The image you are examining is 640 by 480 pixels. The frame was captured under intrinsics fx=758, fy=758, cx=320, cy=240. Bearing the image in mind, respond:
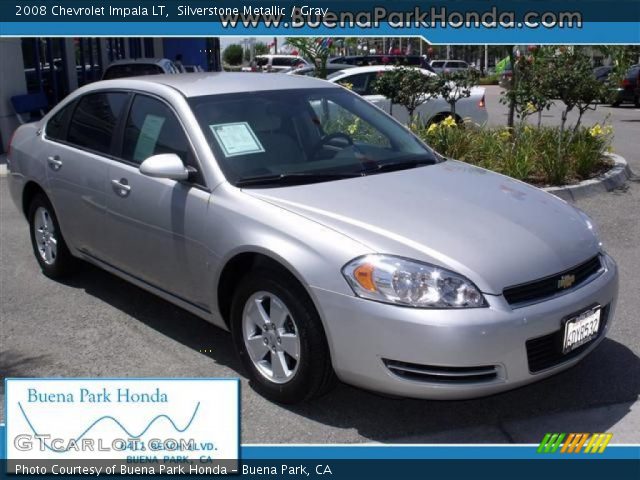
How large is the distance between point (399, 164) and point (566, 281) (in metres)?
1.41

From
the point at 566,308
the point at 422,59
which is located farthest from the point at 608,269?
the point at 422,59

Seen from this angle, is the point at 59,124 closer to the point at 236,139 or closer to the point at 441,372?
the point at 236,139

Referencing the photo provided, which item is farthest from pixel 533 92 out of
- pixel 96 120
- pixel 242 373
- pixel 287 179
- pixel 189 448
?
pixel 189 448

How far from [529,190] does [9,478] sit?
3.22 m

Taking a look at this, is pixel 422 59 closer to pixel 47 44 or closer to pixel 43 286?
pixel 47 44

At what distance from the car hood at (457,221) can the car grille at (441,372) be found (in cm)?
37

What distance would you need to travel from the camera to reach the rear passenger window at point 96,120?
5.19 meters

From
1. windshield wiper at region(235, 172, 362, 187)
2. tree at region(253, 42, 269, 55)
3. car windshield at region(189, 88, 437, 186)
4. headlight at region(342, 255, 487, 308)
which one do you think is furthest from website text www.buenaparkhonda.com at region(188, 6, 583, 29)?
tree at region(253, 42, 269, 55)

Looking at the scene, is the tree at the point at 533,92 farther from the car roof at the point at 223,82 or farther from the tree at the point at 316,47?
the car roof at the point at 223,82

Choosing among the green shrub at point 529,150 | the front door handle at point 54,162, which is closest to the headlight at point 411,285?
the front door handle at point 54,162

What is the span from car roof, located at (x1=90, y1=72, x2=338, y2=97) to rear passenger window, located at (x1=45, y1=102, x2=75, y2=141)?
1.46 feet

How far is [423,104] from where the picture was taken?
1199 cm

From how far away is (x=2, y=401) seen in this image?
4.21 meters

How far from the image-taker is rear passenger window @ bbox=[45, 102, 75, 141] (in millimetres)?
5750
